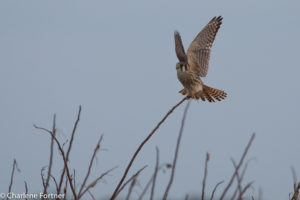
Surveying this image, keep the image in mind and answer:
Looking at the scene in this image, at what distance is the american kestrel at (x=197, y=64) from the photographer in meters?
4.81

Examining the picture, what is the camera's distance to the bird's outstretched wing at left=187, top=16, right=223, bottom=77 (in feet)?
18.8

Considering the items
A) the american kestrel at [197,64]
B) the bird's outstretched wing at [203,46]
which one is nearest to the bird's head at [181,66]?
the american kestrel at [197,64]

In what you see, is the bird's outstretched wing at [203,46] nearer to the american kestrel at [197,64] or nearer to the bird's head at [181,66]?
the american kestrel at [197,64]

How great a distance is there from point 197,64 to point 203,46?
0.65 meters

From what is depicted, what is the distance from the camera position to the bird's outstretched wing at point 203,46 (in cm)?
572

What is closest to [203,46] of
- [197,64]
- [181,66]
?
[197,64]

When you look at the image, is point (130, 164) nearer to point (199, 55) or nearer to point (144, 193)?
point (144, 193)

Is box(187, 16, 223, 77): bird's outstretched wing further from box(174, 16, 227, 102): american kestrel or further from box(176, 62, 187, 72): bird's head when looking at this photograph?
box(176, 62, 187, 72): bird's head

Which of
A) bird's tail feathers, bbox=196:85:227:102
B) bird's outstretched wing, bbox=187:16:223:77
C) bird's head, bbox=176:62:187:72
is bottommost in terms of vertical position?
bird's tail feathers, bbox=196:85:227:102

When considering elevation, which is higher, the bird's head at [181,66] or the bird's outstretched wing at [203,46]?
the bird's outstretched wing at [203,46]

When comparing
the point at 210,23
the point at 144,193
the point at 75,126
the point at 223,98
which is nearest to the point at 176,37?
the point at 223,98

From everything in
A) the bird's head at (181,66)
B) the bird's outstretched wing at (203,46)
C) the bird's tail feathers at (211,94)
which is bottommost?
the bird's tail feathers at (211,94)

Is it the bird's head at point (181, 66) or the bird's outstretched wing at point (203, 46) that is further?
the bird's outstretched wing at point (203, 46)

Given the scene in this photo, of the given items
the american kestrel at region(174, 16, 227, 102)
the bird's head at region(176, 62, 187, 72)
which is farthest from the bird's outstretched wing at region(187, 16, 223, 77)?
the bird's head at region(176, 62, 187, 72)
